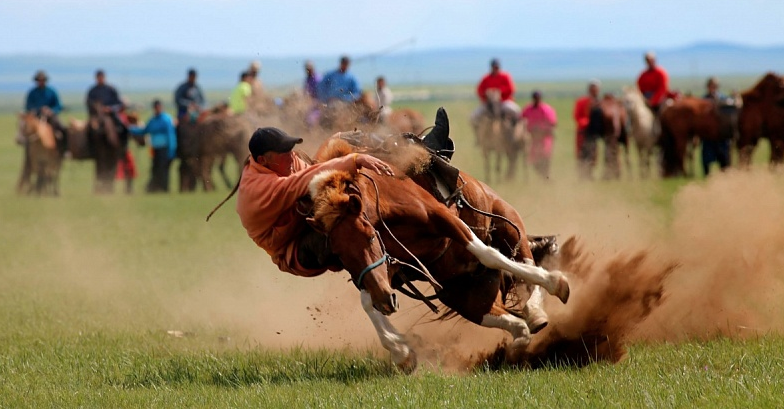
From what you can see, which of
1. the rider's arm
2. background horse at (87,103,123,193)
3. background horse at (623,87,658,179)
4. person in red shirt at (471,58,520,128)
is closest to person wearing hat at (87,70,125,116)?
background horse at (87,103,123,193)

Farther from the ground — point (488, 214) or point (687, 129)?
point (488, 214)

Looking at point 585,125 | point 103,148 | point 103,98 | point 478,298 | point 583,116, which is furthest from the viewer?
point 583,116

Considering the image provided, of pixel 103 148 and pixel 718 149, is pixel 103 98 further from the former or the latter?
pixel 718 149

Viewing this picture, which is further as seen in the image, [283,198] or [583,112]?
[583,112]

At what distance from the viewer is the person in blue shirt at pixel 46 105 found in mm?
27688

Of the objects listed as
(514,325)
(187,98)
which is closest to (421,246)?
(514,325)

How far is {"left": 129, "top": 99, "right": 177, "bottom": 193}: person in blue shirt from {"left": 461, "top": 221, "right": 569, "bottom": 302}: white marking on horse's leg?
20047 millimetres

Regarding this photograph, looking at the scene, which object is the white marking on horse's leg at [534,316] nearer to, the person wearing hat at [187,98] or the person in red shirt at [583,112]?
the person wearing hat at [187,98]

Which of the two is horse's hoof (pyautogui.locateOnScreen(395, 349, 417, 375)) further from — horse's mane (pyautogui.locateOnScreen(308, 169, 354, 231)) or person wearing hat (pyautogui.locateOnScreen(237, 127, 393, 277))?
horse's mane (pyautogui.locateOnScreen(308, 169, 354, 231))

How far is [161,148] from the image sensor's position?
2645 centimetres

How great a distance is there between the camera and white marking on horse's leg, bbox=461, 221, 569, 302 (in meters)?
7.04

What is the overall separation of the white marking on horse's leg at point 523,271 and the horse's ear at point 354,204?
36.7 inches

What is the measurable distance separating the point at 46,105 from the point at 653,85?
1378cm

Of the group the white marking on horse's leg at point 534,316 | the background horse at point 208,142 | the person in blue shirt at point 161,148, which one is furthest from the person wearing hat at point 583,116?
the white marking on horse's leg at point 534,316
